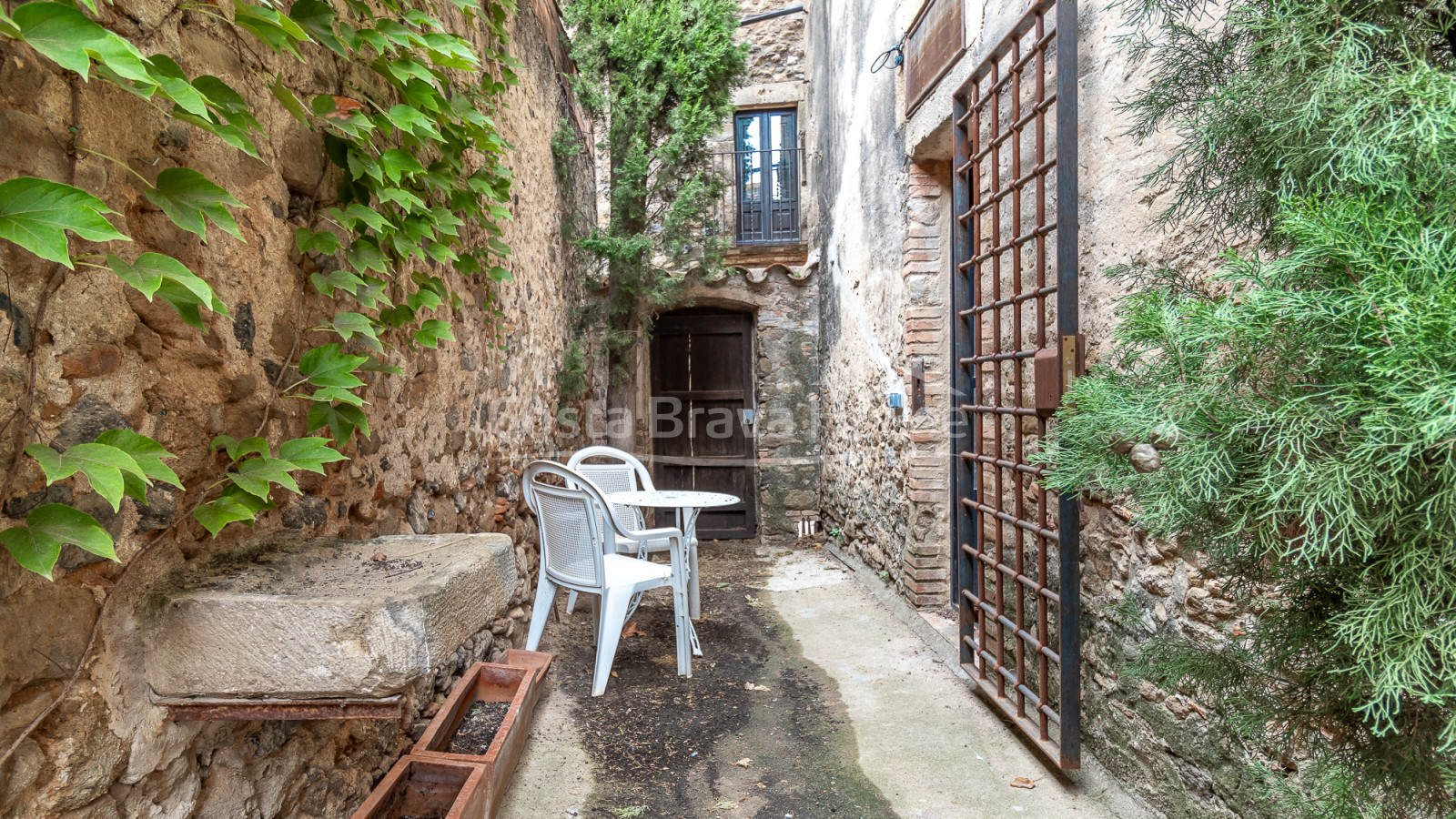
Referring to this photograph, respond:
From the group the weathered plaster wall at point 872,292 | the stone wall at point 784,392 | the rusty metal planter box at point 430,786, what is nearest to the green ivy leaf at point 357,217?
the rusty metal planter box at point 430,786

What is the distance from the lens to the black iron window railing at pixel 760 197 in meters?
7.32

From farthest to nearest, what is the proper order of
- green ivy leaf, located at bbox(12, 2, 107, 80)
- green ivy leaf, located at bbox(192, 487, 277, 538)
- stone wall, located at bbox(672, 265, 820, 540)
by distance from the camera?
stone wall, located at bbox(672, 265, 820, 540), green ivy leaf, located at bbox(192, 487, 277, 538), green ivy leaf, located at bbox(12, 2, 107, 80)

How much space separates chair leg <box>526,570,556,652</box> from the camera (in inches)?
120

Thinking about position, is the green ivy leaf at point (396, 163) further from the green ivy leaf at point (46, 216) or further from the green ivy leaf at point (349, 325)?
the green ivy leaf at point (46, 216)

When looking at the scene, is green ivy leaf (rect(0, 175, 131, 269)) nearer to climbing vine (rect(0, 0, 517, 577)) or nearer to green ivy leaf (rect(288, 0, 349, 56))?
climbing vine (rect(0, 0, 517, 577))

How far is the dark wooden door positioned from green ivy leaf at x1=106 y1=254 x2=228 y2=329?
557 cm

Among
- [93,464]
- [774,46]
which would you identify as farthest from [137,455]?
[774,46]

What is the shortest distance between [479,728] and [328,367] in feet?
4.84

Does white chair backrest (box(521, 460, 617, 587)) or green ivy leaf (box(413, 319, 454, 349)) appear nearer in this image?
green ivy leaf (box(413, 319, 454, 349))

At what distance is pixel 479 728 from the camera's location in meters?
2.31

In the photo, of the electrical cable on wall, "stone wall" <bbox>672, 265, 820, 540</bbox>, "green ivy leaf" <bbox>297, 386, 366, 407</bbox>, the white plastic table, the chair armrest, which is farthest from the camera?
"stone wall" <bbox>672, 265, 820, 540</bbox>

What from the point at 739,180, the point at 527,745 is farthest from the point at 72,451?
the point at 739,180

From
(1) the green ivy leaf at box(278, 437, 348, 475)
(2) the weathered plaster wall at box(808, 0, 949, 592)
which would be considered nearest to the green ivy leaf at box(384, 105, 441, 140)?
(1) the green ivy leaf at box(278, 437, 348, 475)

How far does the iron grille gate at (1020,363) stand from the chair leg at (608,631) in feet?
4.51
